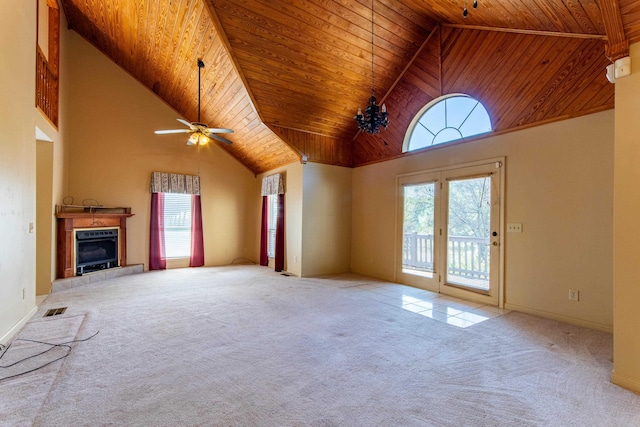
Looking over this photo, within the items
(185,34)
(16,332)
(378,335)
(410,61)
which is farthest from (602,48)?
(16,332)

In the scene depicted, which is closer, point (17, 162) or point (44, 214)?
point (17, 162)

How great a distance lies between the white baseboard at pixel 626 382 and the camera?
6.85 feet

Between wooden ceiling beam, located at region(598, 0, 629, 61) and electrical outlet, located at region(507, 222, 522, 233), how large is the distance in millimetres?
2227

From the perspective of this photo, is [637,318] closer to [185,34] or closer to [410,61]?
[410,61]

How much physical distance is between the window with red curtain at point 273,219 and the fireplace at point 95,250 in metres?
3.21

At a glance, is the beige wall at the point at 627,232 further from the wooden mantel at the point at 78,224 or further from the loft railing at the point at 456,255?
the wooden mantel at the point at 78,224

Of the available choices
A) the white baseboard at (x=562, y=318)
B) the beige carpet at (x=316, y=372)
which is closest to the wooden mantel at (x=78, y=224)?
the beige carpet at (x=316, y=372)

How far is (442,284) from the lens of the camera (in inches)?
192

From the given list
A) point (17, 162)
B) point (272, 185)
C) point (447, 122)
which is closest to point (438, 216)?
point (447, 122)

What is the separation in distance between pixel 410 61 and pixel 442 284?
400 cm

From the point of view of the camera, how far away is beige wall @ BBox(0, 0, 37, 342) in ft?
9.39

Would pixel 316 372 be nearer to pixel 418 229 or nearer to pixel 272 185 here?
pixel 418 229

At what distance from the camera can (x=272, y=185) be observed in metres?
7.01

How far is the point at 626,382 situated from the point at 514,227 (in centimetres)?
217
